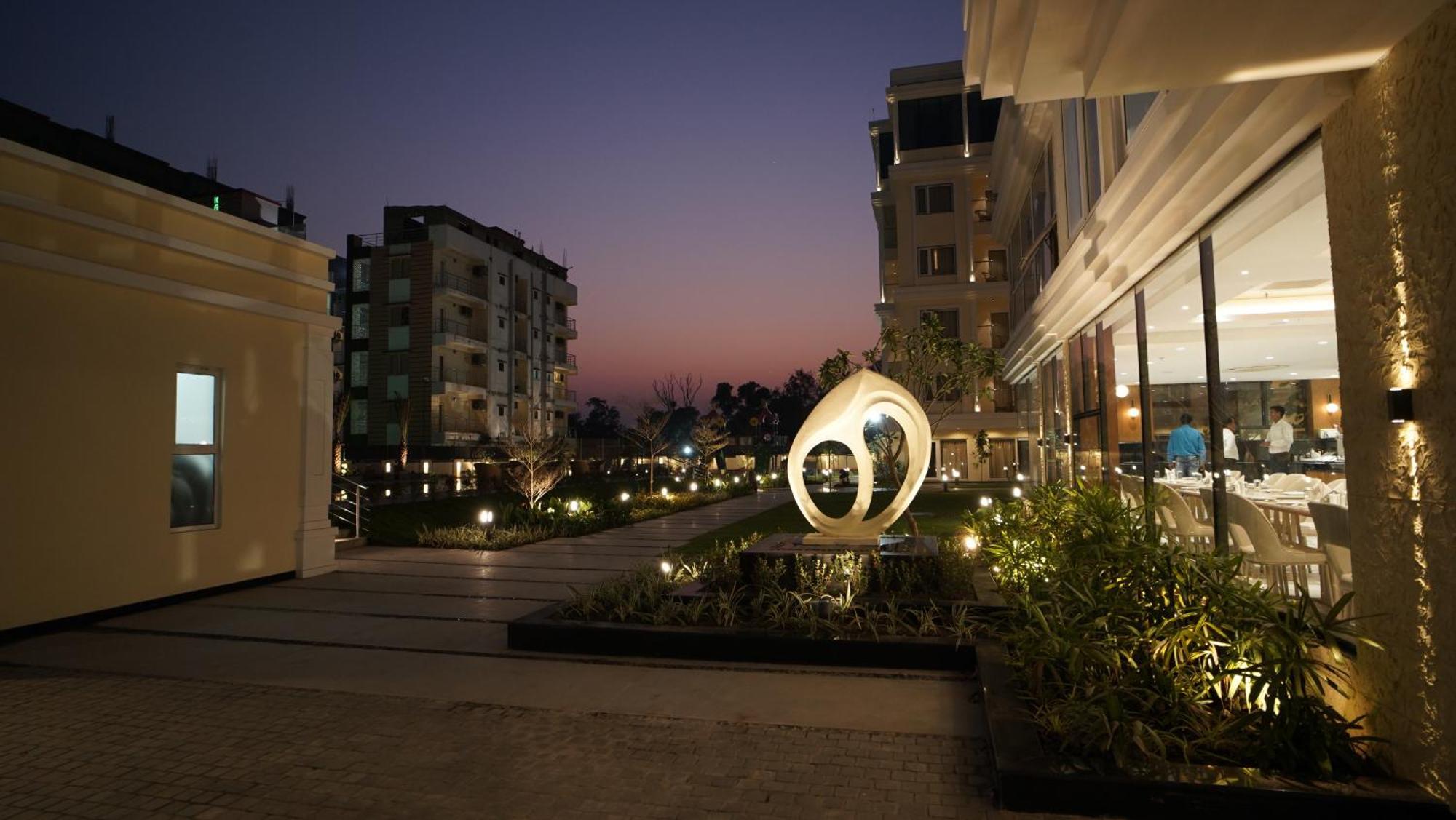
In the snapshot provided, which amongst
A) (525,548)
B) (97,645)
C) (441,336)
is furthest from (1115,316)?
(441,336)

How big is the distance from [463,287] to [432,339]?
290 cm

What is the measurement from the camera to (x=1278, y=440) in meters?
5.03

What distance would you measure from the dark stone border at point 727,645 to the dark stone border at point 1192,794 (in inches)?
75.6

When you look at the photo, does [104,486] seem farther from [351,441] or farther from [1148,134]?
[351,441]

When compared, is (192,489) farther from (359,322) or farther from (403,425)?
(359,322)

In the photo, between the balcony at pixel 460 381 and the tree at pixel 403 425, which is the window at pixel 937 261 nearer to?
the balcony at pixel 460 381

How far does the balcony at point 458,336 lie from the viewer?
3262 cm

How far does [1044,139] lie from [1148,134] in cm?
651

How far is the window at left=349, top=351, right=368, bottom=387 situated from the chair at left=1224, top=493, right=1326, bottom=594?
34.6m

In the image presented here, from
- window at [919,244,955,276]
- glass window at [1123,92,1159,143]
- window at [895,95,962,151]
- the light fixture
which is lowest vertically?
the light fixture

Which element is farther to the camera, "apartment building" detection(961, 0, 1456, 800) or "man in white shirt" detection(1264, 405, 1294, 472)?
"man in white shirt" detection(1264, 405, 1294, 472)

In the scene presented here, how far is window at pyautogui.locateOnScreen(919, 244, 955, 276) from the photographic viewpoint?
2942 centimetres

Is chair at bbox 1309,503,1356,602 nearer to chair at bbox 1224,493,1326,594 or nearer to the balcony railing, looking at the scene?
chair at bbox 1224,493,1326,594

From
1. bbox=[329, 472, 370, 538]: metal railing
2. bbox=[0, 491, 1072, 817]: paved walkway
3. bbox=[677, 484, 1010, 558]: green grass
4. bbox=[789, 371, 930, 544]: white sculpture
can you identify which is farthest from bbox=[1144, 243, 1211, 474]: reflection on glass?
bbox=[329, 472, 370, 538]: metal railing
